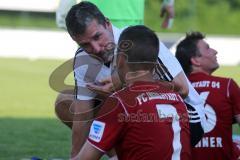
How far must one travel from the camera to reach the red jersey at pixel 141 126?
402 centimetres

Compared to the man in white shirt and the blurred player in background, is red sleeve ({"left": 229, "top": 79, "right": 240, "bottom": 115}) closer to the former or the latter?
the man in white shirt

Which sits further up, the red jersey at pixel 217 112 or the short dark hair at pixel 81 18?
the short dark hair at pixel 81 18

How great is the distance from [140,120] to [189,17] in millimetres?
19197

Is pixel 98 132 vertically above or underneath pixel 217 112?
above

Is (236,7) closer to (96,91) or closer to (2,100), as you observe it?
(2,100)

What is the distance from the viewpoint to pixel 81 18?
4.91 metres

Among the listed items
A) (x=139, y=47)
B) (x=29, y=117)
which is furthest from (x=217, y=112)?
(x=29, y=117)

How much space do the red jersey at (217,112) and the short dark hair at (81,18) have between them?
1.00 meters

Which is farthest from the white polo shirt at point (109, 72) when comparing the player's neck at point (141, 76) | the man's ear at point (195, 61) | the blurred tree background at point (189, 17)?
the blurred tree background at point (189, 17)

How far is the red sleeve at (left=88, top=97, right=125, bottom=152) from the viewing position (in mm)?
4008

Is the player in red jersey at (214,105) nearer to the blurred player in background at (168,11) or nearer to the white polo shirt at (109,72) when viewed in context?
the white polo shirt at (109,72)

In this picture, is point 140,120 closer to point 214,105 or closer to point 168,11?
point 214,105

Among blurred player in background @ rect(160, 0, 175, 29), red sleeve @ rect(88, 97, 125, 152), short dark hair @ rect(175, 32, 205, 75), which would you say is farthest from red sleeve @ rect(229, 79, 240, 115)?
blurred player in background @ rect(160, 0, 175, 29)

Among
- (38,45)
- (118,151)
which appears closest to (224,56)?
(38,45)
